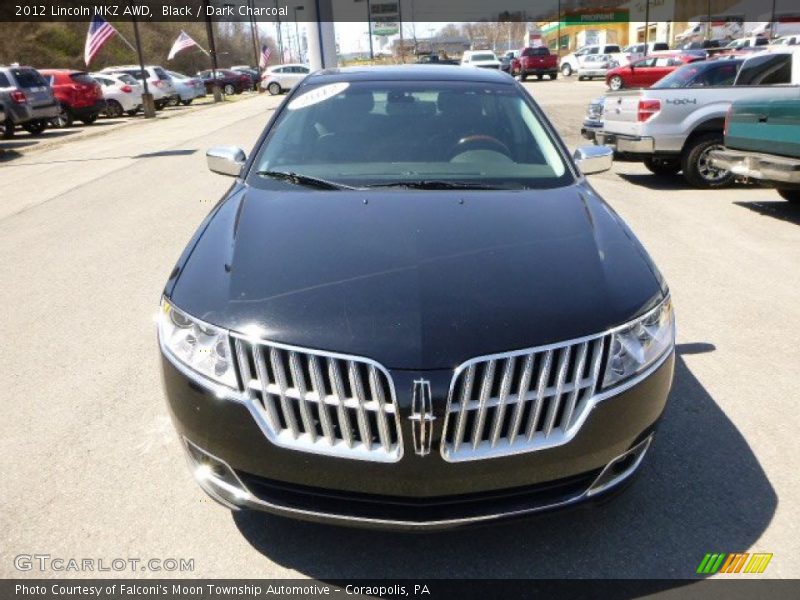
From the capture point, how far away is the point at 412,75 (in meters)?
4.32

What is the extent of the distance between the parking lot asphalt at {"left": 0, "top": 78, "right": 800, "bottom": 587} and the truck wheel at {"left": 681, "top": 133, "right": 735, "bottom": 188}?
2.80 metres

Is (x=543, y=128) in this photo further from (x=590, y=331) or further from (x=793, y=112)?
(x=793, y=112)

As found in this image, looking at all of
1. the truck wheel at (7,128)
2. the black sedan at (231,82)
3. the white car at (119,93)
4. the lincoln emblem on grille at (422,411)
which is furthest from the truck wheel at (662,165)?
the black sedan at (231,82)

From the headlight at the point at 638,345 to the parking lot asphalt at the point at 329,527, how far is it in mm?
449

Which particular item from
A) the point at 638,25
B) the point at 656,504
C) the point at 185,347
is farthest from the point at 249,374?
the point at 638,25

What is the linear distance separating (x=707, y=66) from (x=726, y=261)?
5684 millimetres

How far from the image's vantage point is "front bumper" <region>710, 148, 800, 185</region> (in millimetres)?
7211

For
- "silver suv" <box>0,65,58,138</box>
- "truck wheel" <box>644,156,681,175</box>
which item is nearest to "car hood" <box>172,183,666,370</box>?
"truck wheel" <box>644,156,681,175</box>

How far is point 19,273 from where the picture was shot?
20.7 ft

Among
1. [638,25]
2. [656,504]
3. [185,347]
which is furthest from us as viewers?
[638,25]

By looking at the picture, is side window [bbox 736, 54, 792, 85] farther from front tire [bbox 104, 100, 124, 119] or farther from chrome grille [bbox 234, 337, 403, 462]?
front tire [bbox 104, 100, 124, 119]

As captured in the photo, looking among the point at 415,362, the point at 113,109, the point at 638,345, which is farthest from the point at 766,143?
the point at 113,109

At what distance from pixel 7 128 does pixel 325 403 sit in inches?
820

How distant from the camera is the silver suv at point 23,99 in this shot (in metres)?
18.1
